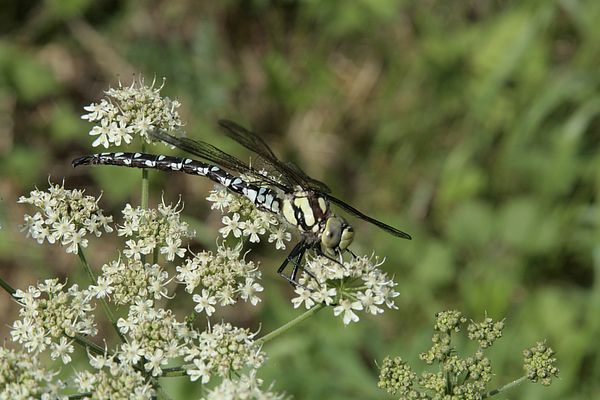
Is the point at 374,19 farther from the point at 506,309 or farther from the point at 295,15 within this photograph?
the point at 506,309

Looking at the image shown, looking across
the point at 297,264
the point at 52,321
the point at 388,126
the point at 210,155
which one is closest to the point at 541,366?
the point at 297,264

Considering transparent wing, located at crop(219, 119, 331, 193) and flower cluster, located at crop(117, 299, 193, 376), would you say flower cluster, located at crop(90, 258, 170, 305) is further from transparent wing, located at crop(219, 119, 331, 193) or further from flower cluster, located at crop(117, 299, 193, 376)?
transparent wing, located at crop(219, 119, 331, 193)

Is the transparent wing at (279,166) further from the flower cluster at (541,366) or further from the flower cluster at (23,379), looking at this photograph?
the flower cluster at (23,379)

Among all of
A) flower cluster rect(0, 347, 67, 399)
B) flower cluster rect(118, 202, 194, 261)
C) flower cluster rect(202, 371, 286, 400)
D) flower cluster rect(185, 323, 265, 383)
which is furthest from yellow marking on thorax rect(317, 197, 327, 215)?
flower cluster rect(0, 347, 67, 399)

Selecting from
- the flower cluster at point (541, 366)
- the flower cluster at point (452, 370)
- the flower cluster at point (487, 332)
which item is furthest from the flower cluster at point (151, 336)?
the flower cluster at point (541, 366)

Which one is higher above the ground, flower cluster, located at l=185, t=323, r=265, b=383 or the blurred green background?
the blurred green background
